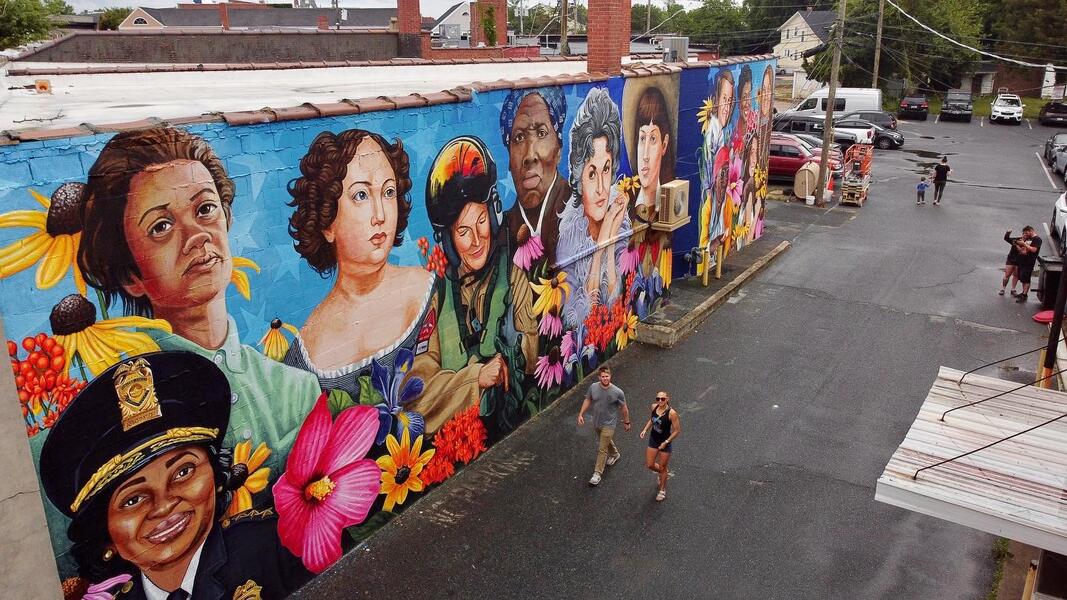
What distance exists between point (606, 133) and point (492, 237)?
3298 mm

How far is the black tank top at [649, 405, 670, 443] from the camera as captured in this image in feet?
29.4

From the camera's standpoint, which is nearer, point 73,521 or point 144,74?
point 73,521

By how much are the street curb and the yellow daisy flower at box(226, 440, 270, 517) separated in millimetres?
7989

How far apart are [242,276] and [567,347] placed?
Result: 599cm

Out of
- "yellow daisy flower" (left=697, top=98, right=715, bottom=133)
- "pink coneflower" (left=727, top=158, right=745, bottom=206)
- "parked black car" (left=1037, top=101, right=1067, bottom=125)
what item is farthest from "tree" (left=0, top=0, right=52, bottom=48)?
"parked black car" (left=1037, top=101, right=1067, bottom=125)

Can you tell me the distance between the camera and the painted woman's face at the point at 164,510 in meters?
5.93

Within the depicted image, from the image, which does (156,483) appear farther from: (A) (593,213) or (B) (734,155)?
(B) (734,155)

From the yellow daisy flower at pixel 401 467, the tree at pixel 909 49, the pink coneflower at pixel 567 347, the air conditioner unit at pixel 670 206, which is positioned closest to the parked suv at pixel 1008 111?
the tree at pixel 909 49

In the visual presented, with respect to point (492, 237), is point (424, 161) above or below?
above

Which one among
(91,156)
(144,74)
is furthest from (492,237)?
(144,74)

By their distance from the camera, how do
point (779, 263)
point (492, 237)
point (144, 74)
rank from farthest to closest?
1. point (779, 263)
2. point (144, 74)
3. point (492, 237)

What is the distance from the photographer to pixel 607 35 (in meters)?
11.7

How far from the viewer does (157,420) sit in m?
6.06

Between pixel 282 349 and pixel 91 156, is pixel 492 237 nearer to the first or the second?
pixel 282 349
